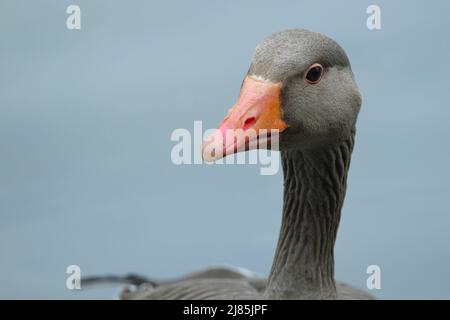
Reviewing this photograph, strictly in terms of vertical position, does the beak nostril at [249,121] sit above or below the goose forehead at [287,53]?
below

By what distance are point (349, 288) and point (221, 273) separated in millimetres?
604

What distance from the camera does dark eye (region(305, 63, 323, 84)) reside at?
2676mm

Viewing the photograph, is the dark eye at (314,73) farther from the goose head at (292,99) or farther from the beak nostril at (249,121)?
the beak nostril at (249,121)

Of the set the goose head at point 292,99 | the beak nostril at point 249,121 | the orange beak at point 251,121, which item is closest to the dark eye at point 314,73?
the goose head at point 292,99

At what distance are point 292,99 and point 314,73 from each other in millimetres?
113

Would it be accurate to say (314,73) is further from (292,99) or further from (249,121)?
(249,121)


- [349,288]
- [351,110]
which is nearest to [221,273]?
[349,288]

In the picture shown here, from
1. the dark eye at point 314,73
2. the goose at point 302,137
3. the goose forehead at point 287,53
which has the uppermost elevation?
the goose forehead at point 287,53

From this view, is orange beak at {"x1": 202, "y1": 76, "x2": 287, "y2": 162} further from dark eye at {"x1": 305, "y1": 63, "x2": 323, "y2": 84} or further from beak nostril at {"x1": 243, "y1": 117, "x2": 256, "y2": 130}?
dark eye at {"x1": 305, "y1": 63, "x2": 323, "y2": 84}

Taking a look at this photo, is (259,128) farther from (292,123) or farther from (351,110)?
(351,110)

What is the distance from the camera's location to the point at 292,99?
2.65 m

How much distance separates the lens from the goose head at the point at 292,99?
8.37 feet

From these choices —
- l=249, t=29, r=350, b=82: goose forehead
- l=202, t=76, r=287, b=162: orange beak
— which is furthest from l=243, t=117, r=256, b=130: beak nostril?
l=249, t=29, r=350, b=82: goose forehead
